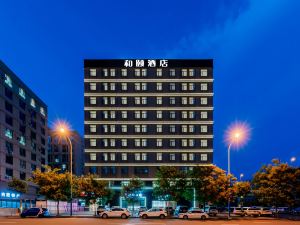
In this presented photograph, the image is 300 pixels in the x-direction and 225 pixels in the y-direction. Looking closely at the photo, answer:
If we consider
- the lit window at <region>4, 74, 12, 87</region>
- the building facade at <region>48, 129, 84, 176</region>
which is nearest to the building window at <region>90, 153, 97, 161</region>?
the lit window at <region>4, 74, 12, 87</region>

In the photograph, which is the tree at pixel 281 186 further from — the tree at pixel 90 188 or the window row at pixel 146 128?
the window row at pixel 146 128

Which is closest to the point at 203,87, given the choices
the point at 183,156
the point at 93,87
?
the point at 183,156

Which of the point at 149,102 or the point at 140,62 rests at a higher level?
the point at 140,62

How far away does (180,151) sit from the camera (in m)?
104

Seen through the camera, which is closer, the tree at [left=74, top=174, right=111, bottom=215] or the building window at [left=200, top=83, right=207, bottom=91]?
the tree at [left=74, top=174, right=111, bottom=215]

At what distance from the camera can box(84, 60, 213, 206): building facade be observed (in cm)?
10369

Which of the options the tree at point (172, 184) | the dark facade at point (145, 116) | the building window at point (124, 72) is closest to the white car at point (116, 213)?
the tree at point (172, 184)

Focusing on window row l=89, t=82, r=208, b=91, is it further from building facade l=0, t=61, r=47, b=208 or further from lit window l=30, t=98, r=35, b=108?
lit window l=30, t=98, r=35, b=108

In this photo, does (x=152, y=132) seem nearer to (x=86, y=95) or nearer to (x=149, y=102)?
(x=149, y=102)

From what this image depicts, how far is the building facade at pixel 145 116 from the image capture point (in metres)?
104

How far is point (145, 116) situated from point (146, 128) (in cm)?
315

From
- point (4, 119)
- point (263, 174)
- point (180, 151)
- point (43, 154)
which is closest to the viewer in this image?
point (263, 174)

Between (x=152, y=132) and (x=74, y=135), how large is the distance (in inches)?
2978

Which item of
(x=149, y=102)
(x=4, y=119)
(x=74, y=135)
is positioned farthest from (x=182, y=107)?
(x=74, y=135)
